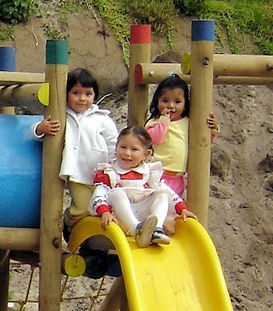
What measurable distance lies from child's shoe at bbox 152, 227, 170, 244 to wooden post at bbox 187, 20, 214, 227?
0.51m

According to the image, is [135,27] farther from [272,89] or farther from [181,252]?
[272,89]

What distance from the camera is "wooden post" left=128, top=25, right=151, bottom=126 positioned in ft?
18.9

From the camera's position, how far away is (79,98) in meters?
5.16

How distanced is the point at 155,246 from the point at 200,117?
2.60 ft

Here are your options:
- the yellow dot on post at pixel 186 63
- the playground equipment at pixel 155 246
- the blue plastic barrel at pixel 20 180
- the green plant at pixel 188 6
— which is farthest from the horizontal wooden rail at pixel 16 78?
the green plant at pixel 188 6

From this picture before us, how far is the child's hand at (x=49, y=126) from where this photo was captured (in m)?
5.01

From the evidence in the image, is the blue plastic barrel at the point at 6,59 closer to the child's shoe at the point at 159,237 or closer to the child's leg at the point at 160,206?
the child's leg at the point at 160,206

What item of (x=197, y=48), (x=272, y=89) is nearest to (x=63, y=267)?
(x=197, y=48)

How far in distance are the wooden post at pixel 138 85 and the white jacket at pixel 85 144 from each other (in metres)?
0.55

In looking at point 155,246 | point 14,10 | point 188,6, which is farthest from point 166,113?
point 188,6

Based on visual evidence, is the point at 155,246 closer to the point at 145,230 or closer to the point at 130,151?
the point at 145,230

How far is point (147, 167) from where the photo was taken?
5023 mm

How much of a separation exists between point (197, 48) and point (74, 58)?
5.57m

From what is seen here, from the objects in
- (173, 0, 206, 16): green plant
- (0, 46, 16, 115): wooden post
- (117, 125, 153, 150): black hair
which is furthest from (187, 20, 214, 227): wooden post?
(173, 0, 206, 16): green plant
